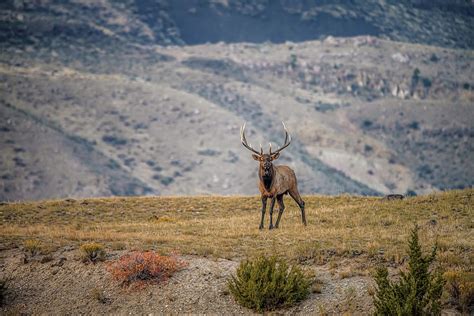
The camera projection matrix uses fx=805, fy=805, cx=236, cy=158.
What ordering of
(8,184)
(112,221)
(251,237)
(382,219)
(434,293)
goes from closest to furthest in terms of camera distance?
(434,293)
(251,237)
(382,219)
(112,221)
(8,184)

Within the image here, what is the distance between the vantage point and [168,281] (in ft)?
71.2

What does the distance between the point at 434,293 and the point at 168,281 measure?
7.22 metres

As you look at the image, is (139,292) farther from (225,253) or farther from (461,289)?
(461,289)

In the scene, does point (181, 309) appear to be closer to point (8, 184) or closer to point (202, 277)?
point (202, 277)

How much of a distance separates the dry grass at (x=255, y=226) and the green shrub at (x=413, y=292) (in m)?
2.78

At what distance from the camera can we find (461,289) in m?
19.2

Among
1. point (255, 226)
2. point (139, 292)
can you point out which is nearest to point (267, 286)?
point (139, 292)

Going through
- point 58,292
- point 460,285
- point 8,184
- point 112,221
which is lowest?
point 8,184

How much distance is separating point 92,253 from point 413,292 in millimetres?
9480

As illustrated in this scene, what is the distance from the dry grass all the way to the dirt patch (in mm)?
1341

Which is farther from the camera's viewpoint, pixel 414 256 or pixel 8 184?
pixel 8 184

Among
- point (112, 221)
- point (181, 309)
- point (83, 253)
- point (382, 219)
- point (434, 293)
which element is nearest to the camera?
point (434, 293)

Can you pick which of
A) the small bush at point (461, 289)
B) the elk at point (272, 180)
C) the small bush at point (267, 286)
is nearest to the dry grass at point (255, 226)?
the elk at point (272, 180)

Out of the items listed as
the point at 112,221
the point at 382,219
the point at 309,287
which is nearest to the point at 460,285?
the point at 309,287
